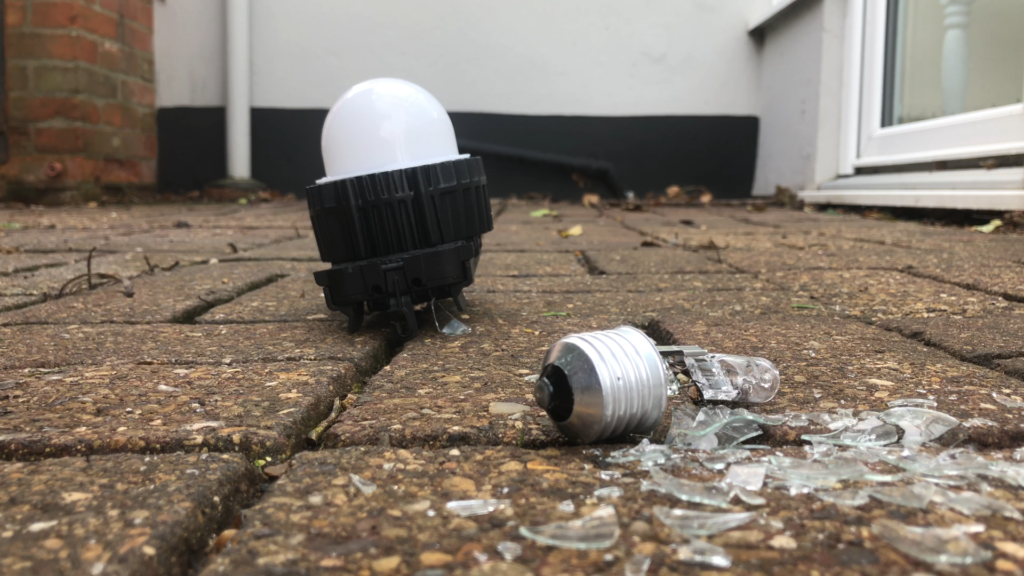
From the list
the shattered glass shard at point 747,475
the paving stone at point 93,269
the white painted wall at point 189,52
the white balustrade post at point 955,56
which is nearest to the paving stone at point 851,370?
the shattered glass shard at point 747,475

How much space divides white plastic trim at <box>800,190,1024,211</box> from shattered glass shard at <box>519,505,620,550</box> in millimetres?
3231

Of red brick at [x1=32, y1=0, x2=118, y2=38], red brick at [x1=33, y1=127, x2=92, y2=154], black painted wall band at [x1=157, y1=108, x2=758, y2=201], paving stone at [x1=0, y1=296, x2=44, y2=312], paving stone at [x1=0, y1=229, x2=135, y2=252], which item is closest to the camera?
paving stone at [x1=0, y1=296, x2=44, y2=312]

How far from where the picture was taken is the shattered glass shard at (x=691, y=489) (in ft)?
2.17

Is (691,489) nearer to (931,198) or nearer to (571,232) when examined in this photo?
(571,232)

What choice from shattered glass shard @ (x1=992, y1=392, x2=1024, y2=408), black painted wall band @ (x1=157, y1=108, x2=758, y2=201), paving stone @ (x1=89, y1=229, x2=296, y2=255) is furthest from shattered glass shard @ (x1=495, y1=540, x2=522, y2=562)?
black painted wall band @ (x1=157, y1=108, x2=758, y2=201)

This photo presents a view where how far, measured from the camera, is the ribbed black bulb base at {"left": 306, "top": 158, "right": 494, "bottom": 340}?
125cm

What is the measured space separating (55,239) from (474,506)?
3182 mm

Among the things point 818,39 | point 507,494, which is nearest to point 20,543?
point 507,494

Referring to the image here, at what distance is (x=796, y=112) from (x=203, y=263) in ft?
14.5

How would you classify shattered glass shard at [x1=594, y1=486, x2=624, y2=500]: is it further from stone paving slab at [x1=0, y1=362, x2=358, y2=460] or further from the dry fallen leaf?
the dry fallen leaf

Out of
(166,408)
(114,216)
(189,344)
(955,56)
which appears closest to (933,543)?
(166,408)

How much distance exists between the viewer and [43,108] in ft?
16.7

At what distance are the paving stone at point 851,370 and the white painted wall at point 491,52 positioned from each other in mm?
4864

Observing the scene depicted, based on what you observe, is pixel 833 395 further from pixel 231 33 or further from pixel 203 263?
pixel 231 33
